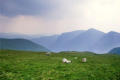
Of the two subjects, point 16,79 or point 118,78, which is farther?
point 118,78

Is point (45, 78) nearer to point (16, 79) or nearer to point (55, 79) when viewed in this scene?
point (55, 79)

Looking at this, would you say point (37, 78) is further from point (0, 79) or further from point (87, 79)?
point (87, 79)

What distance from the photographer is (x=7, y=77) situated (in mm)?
15539

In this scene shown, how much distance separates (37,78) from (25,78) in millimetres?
1604

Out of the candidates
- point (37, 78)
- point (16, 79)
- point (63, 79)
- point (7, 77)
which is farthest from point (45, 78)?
point (7, 77)

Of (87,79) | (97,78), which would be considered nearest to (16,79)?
(87,79)

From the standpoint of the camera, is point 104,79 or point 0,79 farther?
point 104,79

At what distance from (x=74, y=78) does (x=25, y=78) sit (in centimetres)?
675

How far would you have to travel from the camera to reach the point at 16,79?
14.8 meters

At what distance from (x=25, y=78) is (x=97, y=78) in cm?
1012

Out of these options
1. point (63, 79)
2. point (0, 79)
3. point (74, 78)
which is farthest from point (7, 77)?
point (74, 78)

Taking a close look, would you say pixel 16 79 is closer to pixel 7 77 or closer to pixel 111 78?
pixel 7 77

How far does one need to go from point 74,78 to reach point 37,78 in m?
5.15

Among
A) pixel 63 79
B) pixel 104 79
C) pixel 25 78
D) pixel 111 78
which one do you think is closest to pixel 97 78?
pixel 104 79
